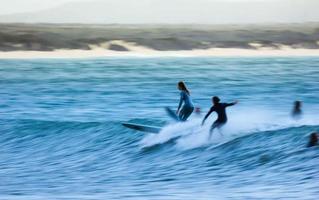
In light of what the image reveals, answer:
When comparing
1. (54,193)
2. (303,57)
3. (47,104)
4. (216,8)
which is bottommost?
(54,193)

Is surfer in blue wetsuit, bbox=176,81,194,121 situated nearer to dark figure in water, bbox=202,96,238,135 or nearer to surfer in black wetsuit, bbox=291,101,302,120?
dark figure in water, bbox=202,96,238,135

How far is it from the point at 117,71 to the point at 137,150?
51 cm

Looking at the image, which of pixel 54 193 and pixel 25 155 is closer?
pixel 54 193

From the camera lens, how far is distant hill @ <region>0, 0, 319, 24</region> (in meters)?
4.72

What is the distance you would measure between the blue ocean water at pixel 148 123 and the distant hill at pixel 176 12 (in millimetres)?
255

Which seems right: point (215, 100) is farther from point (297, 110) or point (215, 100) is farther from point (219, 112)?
point (297, 110)

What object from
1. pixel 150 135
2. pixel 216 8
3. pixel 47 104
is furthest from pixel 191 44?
pixel 47 104

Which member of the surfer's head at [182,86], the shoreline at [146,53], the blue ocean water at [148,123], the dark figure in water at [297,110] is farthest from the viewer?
the shoreline at [146,53]

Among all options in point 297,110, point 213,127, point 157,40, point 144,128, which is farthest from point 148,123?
point 297,110

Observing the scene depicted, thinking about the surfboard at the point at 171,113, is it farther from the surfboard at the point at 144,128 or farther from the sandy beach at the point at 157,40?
the sandy beach at the point at 157,40

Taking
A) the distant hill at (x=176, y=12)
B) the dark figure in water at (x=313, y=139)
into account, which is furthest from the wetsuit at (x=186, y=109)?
the dark figure in water at (x=313, y=139)

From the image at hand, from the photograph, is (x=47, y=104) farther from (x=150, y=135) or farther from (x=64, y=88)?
(x=150, y=135)

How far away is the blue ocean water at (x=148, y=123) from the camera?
4449 mm

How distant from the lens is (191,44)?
4805 mm
